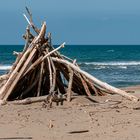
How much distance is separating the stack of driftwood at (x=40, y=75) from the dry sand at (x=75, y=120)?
0.51 m

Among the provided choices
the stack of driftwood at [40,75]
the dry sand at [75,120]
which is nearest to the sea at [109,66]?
the stack of driftwood at [40,75]

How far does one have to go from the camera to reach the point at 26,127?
29.5 ft

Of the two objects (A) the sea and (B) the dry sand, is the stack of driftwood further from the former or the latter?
(A) the sea

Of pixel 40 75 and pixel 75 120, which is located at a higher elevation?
pixel 40 75

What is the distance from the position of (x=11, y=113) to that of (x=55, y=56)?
2658 mm

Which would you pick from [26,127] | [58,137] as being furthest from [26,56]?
[58,137]

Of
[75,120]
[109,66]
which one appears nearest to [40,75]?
[75,120]

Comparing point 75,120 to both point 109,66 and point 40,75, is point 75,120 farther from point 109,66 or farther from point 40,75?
point 109,66

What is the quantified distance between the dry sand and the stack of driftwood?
1.66 ft

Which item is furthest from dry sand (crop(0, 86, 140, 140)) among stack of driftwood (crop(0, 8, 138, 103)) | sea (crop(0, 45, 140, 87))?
sea (crop(0, 45, 140, 87))

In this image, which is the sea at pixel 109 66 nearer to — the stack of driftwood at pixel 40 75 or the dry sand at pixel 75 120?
the stack of driftwood at pixel 40 75

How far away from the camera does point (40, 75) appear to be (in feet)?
40.3

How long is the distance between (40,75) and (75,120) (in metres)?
2.84

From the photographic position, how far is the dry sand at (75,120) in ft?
27.2
